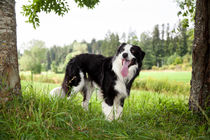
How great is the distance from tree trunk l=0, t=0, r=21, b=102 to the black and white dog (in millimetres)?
817

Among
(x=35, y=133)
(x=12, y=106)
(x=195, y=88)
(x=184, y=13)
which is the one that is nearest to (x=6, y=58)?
(x=12, y=106)

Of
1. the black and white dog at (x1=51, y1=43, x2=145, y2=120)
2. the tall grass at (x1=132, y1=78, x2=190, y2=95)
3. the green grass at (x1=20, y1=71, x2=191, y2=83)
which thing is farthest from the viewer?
the green grass at (x1=20, y1=71, x2=191, y2=83)

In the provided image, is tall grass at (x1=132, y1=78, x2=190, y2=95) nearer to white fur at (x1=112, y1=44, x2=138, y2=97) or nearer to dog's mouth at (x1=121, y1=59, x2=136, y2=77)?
white fur at (x1=112, y1=44, x2=138, y2=97)

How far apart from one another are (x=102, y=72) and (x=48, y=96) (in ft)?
5.19

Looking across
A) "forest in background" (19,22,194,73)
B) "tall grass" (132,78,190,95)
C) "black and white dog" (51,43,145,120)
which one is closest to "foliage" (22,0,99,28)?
"black and white dog" (51,43,145,120)

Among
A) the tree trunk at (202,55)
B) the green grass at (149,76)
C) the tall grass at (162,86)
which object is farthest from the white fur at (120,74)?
the green grass at (149,76)

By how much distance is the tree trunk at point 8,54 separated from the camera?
2688 millimetres

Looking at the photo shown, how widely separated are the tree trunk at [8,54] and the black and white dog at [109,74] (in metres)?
0.82

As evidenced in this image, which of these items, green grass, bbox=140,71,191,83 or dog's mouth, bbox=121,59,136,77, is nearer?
dog's mouth, bbox=121,59,136,77

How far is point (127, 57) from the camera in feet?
11.4

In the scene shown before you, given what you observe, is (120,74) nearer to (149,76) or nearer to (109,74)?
(109,74)

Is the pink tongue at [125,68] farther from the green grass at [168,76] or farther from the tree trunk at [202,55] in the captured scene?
the green grass at [168,76]

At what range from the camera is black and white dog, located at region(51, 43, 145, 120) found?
3.59 meters

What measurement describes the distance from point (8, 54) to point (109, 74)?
2058 millimetres
